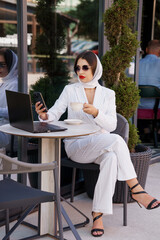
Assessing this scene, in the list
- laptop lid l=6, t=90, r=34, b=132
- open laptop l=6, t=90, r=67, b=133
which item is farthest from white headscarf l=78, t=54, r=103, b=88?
laptop lid l=6, t=90, r=34, b=132

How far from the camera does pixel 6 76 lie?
317cm

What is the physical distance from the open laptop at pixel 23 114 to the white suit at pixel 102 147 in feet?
1.31

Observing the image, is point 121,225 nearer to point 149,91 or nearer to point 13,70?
point 13,70

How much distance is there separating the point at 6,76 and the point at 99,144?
934mm

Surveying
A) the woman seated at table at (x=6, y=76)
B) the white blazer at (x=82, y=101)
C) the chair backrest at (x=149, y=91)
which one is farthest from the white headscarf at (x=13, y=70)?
the chair backrest at (x=149, y=91)

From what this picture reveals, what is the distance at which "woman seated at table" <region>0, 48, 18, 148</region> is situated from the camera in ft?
10.3

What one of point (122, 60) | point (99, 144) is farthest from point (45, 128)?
point (122, 60)

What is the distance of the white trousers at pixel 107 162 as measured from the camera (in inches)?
115

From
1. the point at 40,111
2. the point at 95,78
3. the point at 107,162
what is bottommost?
the point at 107,162

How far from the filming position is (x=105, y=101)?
3.24 meters

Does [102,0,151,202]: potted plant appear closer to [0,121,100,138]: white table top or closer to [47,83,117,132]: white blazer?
[47,83,117,132]: white blazer

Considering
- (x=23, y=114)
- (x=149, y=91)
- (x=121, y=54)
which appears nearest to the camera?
(x=23, y=114)

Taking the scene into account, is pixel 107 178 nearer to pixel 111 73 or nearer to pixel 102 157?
pixel 102 157

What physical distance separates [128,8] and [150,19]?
4.61m
